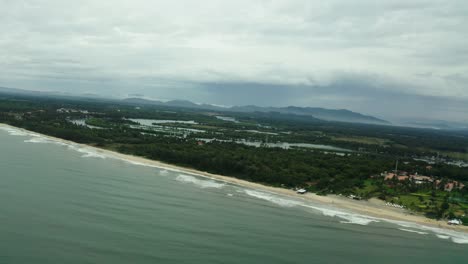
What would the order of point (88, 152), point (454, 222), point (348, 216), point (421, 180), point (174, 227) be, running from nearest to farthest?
point (174, 227)
point (454, 222)
point (348, 216)
point (421, 180)
point (88, 152)

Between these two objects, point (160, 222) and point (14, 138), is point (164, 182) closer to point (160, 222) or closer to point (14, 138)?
point (160, 222)

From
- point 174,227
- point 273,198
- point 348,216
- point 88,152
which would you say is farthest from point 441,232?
point 88,152

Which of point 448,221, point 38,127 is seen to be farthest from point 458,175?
point 38,127

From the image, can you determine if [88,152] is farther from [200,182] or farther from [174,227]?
[174,227]

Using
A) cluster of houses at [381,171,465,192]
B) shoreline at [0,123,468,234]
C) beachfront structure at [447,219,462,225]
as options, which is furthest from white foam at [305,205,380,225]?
cluster of houses at [381,171,465,192]

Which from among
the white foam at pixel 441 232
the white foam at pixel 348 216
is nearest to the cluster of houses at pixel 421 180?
the white foam at pixel 441 232

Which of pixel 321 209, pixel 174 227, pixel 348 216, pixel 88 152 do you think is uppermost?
pixel 88 152

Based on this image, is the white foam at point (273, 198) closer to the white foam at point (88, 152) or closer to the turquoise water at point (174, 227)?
the turquoise water at point (174, 227)

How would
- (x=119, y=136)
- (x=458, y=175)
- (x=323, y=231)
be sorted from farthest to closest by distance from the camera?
1. (x=119, y=136)
2. (x=458, y=175)
3. (x=323, y=231)
